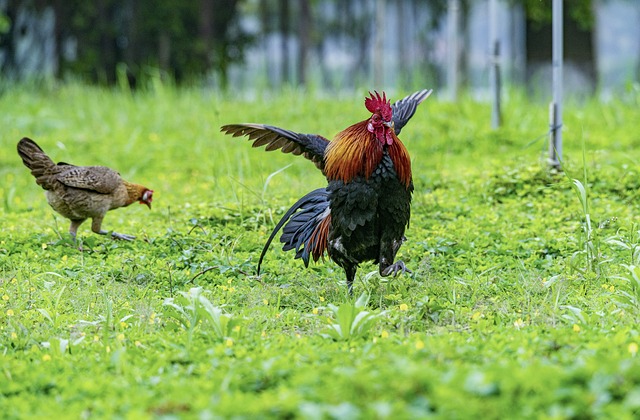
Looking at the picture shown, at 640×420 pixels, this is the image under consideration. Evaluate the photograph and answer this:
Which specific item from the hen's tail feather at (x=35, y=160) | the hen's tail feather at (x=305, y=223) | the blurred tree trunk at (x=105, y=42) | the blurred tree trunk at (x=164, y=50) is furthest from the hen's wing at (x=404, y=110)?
the blurred tree trunk at (x=105, y=42)

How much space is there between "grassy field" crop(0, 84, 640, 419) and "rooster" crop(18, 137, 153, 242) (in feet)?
0.61

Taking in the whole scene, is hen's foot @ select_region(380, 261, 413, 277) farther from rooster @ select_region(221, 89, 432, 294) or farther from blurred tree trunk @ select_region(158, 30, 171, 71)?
blurred tree trunk @ select_region(158, 30, 171, 71)

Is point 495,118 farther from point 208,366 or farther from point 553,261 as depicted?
point 208,366

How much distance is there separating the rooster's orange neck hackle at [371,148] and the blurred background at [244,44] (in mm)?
6134

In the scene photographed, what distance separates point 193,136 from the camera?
1069cm

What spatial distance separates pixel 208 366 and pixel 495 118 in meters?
6.78

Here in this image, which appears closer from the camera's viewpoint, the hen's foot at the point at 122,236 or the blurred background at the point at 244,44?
the hen's foot at the point at 122,236

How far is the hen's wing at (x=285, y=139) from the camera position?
16.6 ft

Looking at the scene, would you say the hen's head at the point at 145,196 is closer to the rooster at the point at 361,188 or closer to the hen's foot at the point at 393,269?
the rooster at the point at 361,188

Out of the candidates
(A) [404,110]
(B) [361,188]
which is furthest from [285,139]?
(A) [404,110]

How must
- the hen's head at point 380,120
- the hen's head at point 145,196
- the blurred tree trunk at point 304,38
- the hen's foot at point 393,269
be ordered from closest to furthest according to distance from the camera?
the hen's head at point 380,120 < the hen's foot at point 393,269 < the hen's head at point 145,196 < the blurred tree trunk at point 304,38

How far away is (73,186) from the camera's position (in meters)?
6.21

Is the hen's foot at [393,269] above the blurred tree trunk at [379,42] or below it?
below

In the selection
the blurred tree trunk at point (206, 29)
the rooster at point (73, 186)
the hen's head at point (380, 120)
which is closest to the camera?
the hen's head at point (380, 120)
